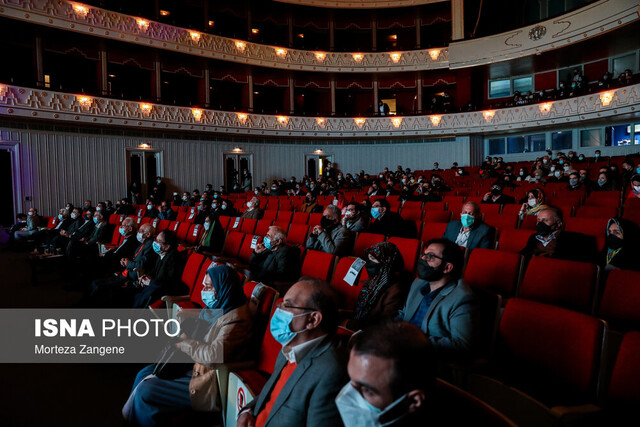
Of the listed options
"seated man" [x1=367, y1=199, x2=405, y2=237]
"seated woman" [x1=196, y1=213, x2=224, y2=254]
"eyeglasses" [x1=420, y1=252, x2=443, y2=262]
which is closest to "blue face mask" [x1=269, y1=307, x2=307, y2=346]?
"eyeglasses" [x1=420, y1=252, x2=443, y2=262]

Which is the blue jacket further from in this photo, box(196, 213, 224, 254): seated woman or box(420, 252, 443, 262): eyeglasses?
box(196, 213, 224, 254): seated woman

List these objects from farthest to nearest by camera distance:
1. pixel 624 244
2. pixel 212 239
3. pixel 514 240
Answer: pixel 212 239, pixel 514 240, pixel 624 244

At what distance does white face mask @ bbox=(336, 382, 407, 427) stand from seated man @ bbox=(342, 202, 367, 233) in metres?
3.53

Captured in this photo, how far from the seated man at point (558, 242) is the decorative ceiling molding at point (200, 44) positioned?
13221mm

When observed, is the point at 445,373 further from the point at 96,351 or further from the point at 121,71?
the point at 121,71

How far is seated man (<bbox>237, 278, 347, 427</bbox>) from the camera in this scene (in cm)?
136

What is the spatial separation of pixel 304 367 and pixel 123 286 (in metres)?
3.44

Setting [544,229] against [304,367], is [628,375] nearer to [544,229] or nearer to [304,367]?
[304,367]

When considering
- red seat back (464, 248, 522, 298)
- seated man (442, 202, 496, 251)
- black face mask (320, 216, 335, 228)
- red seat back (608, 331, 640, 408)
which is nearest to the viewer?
red seat back (608, 331, 640, 408)

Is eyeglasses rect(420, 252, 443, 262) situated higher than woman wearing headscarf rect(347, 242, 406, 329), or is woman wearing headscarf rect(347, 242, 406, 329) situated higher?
eyeglasses rect(420, 252, 443, 262)

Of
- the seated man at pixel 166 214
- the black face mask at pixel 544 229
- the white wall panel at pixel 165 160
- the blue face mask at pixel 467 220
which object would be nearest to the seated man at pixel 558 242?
the black face mask at pixel 544 229

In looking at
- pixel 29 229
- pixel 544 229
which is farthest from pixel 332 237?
pixel 29 229

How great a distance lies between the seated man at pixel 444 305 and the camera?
177cm

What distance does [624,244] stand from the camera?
9.19 feet
